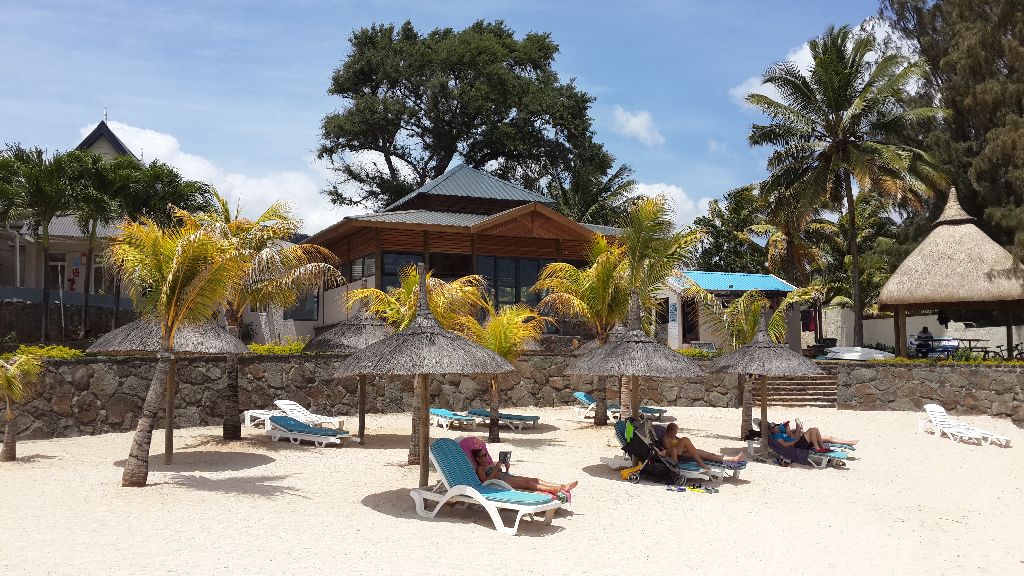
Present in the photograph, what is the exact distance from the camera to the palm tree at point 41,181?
2117 centimetres

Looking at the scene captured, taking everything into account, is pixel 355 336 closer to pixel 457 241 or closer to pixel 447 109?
pixel 457 241

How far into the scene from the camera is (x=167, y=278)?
34.0 feet

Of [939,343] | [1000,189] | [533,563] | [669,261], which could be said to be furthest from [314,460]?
[1000,189]

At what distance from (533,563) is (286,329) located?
22813mm

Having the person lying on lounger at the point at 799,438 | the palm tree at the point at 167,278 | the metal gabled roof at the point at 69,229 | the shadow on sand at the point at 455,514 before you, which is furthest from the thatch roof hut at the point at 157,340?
the metal gabled roof at the point at 69,229

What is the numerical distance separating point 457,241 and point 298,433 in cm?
1187

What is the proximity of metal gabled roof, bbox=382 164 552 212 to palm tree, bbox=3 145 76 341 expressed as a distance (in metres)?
10.8

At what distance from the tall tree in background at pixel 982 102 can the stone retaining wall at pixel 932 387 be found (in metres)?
9.83

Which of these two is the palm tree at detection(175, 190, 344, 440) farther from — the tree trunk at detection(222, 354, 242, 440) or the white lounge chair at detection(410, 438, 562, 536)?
the white lounge chair at detection(410, 438, 562, 536)

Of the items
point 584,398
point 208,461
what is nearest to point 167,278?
point 208,461

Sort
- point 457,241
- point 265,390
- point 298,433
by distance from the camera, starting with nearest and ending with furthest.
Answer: point 298,433 < point 265,390 < point 457,241

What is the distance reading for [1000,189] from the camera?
108 feet

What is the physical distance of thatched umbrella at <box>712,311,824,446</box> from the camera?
47.0 ft

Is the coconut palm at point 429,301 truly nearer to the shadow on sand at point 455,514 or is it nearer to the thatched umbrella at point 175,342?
the thatched umbrella at point 175,342
